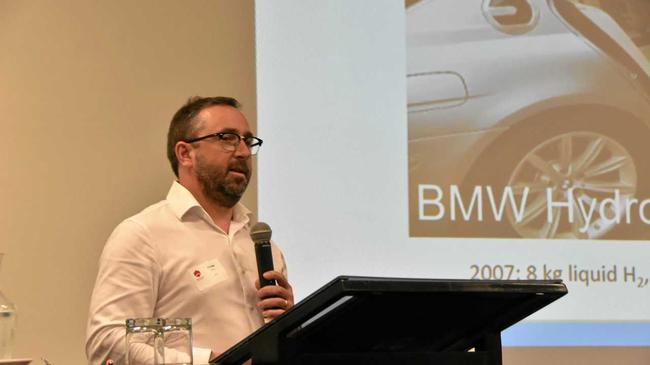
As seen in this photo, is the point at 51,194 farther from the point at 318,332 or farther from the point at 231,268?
the point at 318,332

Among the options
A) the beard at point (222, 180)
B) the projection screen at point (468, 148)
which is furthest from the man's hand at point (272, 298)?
the projection screen at point (468, 148)

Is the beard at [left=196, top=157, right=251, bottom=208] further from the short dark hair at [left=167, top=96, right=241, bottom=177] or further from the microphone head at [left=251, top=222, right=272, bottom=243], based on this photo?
the microphone head at [left=251, top=222, right=272, bottom=243]

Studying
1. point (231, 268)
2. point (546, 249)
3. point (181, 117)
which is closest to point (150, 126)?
point (181, 117)

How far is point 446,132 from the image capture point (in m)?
3.54

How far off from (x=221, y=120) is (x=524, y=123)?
5.06ft

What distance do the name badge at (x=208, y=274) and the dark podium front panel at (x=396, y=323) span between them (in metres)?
0.80

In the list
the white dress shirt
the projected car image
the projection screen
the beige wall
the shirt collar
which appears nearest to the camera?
the white dress shirt

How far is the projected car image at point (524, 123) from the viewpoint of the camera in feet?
11.6

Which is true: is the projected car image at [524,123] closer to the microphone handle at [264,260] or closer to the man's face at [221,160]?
the man's face at [221,160]

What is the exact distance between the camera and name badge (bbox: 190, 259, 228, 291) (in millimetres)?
2398

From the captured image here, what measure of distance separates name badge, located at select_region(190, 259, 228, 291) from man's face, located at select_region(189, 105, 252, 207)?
Answer: 189mm

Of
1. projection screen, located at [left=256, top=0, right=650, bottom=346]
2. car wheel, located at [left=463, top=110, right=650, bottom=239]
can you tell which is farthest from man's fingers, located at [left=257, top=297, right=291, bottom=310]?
car wheel, located at [left=463, top=110, right=650, bottom=239]

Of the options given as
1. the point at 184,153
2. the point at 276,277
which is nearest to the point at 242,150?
the point at 184,153

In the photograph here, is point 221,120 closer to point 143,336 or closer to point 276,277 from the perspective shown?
point 276,277
